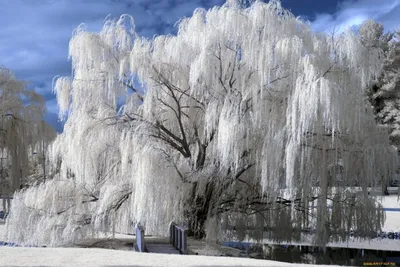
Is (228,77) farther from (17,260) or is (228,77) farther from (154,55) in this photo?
(17,260)

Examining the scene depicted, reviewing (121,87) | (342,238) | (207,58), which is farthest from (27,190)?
(342,238)

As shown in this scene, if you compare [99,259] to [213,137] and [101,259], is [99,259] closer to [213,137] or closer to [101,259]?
[101,259]

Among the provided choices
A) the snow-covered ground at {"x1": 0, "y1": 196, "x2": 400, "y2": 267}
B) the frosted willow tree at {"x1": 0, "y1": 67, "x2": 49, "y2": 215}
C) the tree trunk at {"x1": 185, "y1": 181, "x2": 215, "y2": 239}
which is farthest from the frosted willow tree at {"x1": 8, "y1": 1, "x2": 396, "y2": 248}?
→ the frosted willow tree at {"x1": 0, "y1": 67, "x2": 49, "y2": 215}

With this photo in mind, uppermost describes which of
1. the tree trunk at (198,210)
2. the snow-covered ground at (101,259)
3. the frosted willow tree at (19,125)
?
the frosted willow tree at (19,125)

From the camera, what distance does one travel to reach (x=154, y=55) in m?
10.9

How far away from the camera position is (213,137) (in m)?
10.7

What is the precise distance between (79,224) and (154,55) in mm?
4113

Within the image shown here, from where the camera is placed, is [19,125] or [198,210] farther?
[19,125]

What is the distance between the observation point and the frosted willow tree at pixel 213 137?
30.9ft

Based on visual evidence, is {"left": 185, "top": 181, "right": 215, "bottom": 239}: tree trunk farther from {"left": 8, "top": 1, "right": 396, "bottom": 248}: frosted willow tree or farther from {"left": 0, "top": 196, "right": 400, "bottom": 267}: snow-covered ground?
{"left": 0, "top": 196, "right": 400, "bottom": 267}: snow-covered ground

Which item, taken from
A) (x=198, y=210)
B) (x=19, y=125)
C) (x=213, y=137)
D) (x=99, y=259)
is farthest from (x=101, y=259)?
(x=19, y=125)

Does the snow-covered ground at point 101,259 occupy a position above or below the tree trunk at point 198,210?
below

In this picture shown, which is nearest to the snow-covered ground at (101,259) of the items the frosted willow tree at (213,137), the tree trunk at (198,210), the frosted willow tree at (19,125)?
the frosted willow tree at (213,137)

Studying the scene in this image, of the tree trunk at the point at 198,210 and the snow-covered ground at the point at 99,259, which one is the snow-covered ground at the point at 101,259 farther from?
the tree trunk at the point at 198,210
